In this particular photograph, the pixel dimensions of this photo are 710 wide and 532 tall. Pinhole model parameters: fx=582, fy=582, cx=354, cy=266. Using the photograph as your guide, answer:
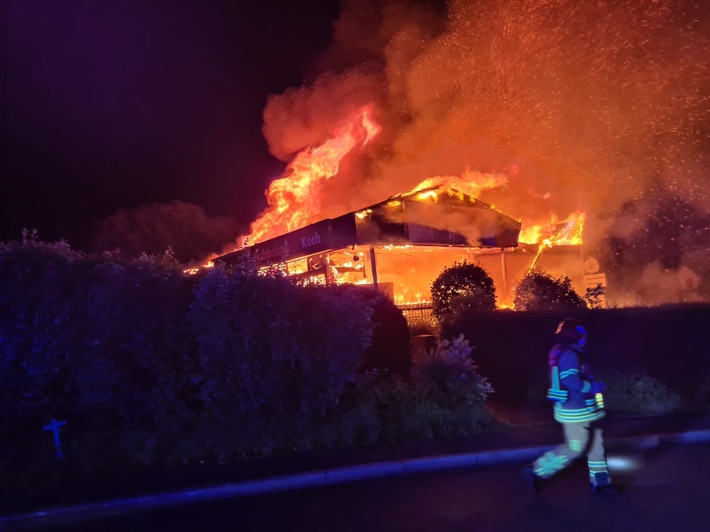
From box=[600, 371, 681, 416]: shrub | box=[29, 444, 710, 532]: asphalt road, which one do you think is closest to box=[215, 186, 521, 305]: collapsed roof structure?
box=[600, 371, 681, 416]: shrub

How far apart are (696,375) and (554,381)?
233 inches

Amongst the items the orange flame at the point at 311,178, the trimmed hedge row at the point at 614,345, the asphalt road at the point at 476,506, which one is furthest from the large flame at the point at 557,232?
the asphalt road at the point at 476,506

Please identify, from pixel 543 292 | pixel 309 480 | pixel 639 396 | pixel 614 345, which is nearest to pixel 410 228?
pixel 543 292

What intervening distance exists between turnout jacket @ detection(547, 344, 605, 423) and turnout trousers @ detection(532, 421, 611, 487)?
0.10 m

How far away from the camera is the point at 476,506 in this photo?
555 centimetres

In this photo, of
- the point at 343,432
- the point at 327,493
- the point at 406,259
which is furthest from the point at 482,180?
the point at 327,493

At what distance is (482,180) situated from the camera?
81.4 ft

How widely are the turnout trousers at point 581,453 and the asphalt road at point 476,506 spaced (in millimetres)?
215

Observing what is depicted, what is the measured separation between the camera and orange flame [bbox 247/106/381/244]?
83.4ft

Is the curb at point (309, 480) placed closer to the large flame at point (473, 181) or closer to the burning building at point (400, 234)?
the burning building at point (400, 234)

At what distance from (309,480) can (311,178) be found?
Answer: 66.3 feet

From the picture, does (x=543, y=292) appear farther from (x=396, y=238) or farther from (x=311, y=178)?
(x=311, y=178)

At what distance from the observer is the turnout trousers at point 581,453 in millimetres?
5367

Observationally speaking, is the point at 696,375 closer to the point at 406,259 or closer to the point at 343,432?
the point at 343,432
